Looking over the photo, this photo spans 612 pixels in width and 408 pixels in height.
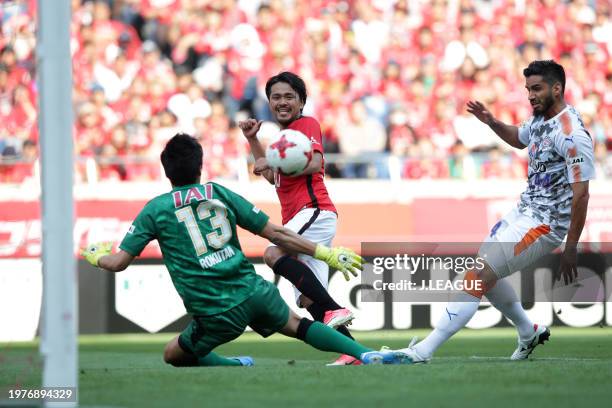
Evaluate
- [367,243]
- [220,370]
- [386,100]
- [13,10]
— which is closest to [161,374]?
[220,370]

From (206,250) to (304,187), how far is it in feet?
4.98

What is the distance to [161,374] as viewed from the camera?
7098mm

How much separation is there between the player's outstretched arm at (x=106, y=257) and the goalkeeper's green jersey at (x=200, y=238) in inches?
2.2

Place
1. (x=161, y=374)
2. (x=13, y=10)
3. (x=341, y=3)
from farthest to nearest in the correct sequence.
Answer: (x=341, y=3) → (x=13, y=10) → (x=161, y=374)

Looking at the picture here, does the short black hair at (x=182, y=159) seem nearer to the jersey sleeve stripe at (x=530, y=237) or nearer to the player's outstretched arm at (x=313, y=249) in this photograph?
the player's outstretched arm at (x=313, y=249)

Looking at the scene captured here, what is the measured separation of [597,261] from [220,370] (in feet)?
28.5

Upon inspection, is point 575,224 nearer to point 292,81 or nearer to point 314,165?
point 314,165

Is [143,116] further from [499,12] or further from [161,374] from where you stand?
[161,374]

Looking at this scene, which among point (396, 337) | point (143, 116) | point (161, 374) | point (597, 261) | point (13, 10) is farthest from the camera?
point (143, 116)

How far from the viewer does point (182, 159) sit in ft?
24.4

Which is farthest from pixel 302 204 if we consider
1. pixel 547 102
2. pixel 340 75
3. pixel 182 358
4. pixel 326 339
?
pixel 340 75

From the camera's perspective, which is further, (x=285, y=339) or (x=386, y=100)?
(x=386, y=100)

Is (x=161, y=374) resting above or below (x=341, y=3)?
below

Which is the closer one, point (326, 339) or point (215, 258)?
point (215, 258)
